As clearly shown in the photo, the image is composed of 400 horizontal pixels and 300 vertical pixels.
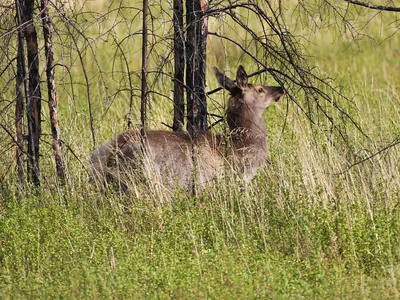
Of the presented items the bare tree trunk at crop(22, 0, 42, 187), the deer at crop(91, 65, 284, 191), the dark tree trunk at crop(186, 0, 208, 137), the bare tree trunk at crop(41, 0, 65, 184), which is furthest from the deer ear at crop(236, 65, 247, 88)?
the bare tree trunk at crop(22, 0, 42, 187)

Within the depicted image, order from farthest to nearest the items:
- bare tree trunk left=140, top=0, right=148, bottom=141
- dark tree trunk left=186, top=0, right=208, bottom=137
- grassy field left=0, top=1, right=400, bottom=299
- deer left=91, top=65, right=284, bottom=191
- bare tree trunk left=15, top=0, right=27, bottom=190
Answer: dark tree trunk left=186, top=0, right=208, bottom=137 → deer left=91, top=65, right=284, bottom=191 → bare tree trunk left=15, top=0, right=27, bottom=190 → bare tree trunk left=140, top=0, right=148, bottom=141 → grassy field left=0, top=1, right=400, bottom=299

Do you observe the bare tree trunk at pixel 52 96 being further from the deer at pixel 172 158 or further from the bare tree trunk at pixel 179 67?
the bare tree trunk at pixel 179 67

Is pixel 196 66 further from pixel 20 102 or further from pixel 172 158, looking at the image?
pixel 20 102

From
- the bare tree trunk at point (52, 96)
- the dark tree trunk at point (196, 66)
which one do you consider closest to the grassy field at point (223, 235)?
the bare tree trunk at point (52, 96)

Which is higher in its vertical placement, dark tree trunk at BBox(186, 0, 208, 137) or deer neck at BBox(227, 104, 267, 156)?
dark tree trunk at BBox(186, 0, 208, 137)

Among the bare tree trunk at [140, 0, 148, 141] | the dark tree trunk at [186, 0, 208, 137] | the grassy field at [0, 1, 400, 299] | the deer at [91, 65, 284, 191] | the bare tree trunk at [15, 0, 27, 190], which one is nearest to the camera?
the grassy field at [0, 1, 400, 299]

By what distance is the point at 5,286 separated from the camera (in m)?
6.88

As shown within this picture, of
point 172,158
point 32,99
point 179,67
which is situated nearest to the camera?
point 172,158

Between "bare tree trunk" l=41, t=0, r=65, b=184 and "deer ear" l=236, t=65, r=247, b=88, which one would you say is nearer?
"bare tree trunk" l=41, t=0, r=65, b=184

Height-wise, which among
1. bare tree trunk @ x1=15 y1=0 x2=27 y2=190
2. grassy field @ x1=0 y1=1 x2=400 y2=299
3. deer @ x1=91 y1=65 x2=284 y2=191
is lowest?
grassy field @ x1=0 y1=1 x2=400 y2=299

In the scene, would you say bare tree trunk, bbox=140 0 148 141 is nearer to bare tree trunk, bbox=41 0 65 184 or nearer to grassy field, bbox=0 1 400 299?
grassy field, bbox=0 1 400 299

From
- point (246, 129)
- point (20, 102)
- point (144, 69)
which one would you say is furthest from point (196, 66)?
point (20, 102)

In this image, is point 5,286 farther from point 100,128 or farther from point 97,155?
point 100,128

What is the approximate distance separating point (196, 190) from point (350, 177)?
4.98 feet
